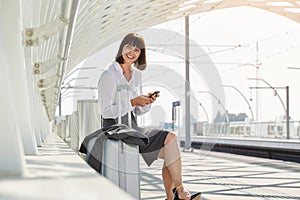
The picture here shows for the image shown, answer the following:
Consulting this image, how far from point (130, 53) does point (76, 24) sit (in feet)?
4.93

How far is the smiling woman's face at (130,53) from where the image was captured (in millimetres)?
3381

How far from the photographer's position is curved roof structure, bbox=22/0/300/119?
95.7 inches

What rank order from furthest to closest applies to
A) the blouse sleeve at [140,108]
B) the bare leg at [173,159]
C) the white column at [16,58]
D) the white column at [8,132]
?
1. the blouse sleeve at [140,108]
2. the bare leg at [173,159]
3. the white column at [16,58]
4. the white column at [8,132]

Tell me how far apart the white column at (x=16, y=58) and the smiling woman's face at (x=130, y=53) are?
3.38 feet

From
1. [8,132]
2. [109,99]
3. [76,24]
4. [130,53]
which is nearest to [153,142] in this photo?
[109,99]

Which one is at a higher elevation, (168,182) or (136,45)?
(136,45)

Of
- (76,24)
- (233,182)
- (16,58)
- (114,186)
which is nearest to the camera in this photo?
(114,186)

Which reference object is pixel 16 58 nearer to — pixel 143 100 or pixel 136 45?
pixel 143 100

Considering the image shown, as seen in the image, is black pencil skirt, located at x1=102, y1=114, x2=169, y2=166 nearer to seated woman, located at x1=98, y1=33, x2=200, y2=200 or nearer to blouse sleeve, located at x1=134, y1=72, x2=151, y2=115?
seated woman, located at x1=98, y1=33, x2=200, y2=200

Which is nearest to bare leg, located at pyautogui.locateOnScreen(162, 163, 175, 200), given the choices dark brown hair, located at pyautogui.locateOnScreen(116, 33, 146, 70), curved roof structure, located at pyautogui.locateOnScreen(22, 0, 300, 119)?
dark brown hair, located at pyautogui.locateOnScreen(116, 33, 146, 70)

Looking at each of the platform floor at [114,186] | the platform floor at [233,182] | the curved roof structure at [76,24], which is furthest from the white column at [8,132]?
the platform floor at [233,182]

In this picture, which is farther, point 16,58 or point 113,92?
point 113,92

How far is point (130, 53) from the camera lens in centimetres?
342

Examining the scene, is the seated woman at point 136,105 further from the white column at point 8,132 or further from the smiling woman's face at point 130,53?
the white column at point 8,132
